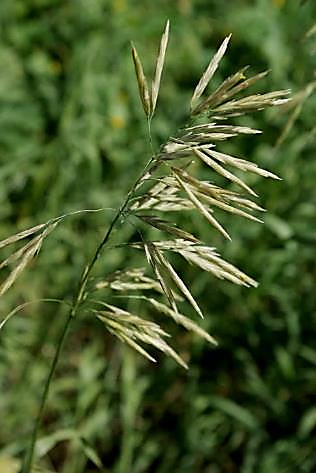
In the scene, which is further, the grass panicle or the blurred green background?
→ the blurred green background

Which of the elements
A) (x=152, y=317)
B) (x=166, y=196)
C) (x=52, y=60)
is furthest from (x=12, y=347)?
(x=166, y=196)

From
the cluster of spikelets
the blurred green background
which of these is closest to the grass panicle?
the cluster of spikelets

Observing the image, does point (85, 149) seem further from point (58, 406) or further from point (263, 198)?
point (58, 406)

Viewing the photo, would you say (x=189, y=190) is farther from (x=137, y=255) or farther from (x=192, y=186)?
(x=137, y=255)

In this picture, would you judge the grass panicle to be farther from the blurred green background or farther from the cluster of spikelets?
the blurred green background

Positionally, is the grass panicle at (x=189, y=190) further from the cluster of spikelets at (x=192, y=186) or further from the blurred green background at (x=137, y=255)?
the blurred green background at (x=137, y=255)

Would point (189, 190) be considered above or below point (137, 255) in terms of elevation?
below

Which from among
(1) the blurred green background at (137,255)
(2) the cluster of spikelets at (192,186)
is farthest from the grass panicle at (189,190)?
(1) the blurred green background at (137,255)

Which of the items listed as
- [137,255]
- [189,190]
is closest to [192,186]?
[189,190]
